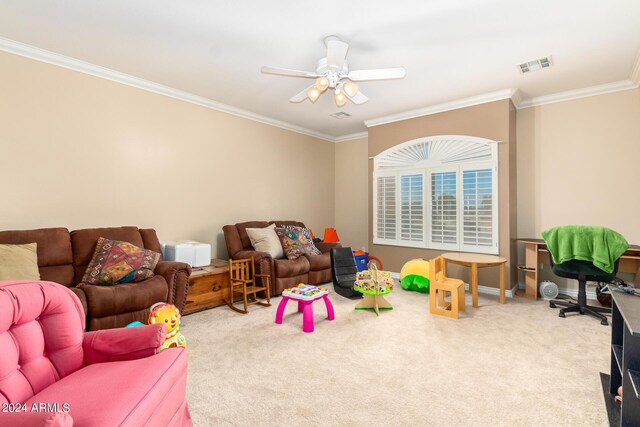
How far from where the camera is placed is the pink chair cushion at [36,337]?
4.06 feet

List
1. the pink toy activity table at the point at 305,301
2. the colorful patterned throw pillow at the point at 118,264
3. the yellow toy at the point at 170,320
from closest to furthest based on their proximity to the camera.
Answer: the yellow toy at the point at 170,320 < the colorful patterned throw pillow at the point at 118,264 < the pink toy activity table at the point at 305,301

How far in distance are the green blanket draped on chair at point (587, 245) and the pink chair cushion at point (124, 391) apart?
364 cm

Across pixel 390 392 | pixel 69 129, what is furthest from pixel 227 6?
pixel 390 392

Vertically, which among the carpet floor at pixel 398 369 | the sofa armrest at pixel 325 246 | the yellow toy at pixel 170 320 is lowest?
the carpet floor at pixel 398 369

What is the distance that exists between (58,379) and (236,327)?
180 centimetres

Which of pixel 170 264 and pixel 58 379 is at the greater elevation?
pixel 170 264

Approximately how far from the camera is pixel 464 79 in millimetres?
3844

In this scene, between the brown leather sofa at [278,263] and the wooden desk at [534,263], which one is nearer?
the wooden desk at [534,263]

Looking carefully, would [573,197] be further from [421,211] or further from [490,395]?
[490,395]

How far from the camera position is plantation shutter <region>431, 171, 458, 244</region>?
4.71 metres

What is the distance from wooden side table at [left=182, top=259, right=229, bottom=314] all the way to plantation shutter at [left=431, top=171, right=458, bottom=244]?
121 inches

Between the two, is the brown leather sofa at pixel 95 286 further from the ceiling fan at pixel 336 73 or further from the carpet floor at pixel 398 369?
the ceiling fan at pixel 336 73

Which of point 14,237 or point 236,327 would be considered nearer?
point 14,237

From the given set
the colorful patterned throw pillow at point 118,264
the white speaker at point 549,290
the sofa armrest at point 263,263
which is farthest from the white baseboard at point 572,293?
the colorful patterned throw pillow at point 118,264
